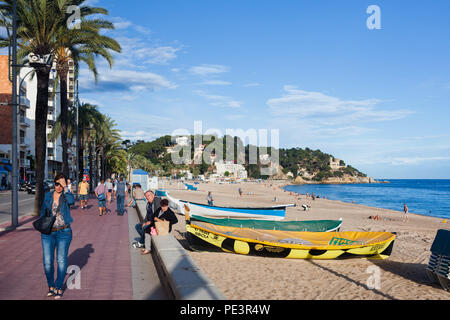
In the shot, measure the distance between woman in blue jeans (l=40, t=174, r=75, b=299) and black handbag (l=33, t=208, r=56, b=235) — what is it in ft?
0.16

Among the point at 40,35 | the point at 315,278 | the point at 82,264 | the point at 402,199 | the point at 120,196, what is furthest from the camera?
the point at 402,199

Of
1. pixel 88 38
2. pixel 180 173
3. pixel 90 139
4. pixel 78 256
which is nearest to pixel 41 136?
pixel 88 38

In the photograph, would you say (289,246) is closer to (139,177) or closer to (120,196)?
(120,196)

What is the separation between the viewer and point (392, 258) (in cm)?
1355

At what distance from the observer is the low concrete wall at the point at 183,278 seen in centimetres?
450

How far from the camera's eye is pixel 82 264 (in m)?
7.81

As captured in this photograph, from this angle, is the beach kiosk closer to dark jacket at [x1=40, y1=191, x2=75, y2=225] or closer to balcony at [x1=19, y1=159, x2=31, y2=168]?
dark jacket at [x1=40, y1=191, x2=75, y2=225]

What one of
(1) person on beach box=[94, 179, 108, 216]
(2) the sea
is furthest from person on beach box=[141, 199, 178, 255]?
(2) the sea

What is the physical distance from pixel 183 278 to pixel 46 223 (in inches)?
85.6

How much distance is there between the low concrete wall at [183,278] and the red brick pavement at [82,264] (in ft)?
2.35

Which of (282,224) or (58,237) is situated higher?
(58,237)

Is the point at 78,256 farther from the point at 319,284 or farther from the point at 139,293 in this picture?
the point at 319,284

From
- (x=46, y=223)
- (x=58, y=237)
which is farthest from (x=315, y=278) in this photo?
(x=46, y=223)
